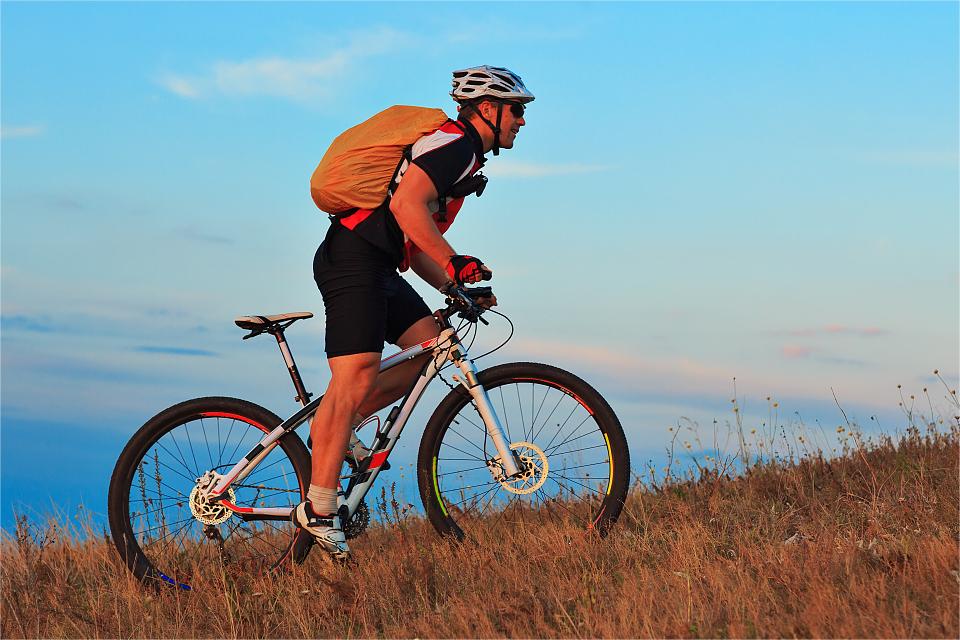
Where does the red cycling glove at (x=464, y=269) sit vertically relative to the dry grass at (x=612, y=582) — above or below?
above

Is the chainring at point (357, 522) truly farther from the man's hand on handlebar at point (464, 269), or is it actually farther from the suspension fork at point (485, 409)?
the man's hand on handlebar at point (464, 269)

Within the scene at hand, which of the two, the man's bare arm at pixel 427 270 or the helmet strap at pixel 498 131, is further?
the man's bare arm at pixel 427 270

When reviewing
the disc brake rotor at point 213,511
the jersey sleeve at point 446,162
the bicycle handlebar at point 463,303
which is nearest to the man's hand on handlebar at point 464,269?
the bicycle handlebar at point 463,303

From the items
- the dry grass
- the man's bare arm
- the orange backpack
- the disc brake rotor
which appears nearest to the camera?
the dry grass

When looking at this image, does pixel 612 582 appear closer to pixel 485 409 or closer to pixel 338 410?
pixel 485 409

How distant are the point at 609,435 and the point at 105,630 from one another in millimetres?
3131

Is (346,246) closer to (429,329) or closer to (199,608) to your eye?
(429,329)

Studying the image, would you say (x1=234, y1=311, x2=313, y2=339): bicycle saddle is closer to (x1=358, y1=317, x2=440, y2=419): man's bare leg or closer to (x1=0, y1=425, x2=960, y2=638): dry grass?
(x1=358, y1=317, x2=440, y2=419): man's bare leg

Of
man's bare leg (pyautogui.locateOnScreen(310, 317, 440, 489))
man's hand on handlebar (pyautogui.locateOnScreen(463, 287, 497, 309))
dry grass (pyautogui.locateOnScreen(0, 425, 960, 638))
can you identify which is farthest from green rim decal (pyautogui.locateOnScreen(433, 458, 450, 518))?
man's hand on handlebar (pyautogui.locateOnScreen(463, 287, 497, 309))

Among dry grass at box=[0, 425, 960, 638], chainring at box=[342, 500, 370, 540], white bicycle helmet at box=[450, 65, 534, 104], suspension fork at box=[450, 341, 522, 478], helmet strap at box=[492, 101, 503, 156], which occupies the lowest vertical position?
dry grass at box=[0, 425, 960, 638]

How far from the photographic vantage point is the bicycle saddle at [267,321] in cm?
593

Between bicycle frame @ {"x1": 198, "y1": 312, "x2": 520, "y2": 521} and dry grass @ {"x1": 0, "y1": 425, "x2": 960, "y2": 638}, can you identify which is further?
bicycle frame @ {"x1": 198, "y1": 312, "x2": 520, "y2": 521}

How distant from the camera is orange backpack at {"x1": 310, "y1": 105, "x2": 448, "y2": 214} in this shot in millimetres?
5578

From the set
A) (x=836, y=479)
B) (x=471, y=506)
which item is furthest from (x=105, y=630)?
(x=836, y=479)
